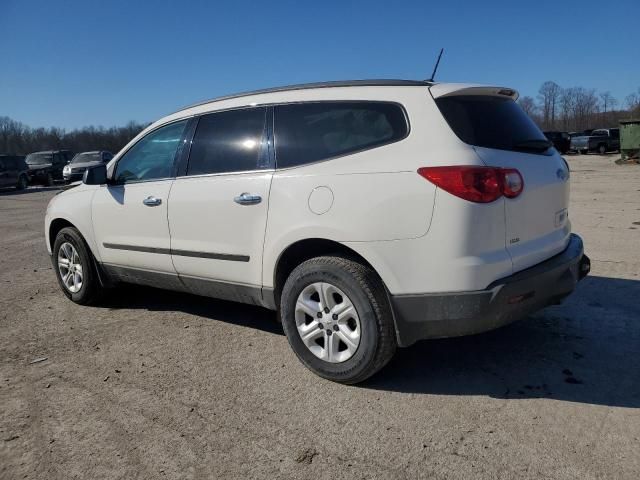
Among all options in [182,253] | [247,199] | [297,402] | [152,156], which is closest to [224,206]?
[247,199]

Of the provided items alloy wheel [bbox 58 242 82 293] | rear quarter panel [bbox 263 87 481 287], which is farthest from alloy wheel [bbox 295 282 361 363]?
alloy wheel [bbox 58 242 82 293]

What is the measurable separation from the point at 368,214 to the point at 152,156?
2366 mm

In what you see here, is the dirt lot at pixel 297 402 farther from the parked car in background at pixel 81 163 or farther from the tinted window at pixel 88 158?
the tinted window at pixel 88 158

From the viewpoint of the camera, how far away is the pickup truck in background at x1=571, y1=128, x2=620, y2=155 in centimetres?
4216

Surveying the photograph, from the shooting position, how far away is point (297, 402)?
320cm

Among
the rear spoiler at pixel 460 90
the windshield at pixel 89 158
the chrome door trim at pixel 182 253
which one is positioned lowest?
the chrome door trim at pixel 182 253

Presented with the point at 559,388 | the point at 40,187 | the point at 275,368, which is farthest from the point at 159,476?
the point at 40,187

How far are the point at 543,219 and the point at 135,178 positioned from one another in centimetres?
331

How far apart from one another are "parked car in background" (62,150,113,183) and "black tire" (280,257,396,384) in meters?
24.2

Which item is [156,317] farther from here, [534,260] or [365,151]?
[534,260]

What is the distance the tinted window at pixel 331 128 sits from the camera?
326 cm

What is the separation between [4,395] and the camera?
3424 mm

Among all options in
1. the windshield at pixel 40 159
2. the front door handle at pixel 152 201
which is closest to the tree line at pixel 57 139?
the windshield at pixel 40 159

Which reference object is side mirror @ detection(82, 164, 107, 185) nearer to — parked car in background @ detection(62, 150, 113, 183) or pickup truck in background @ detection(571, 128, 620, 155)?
parked car in background @ detection(62, 150, 113, 183)
